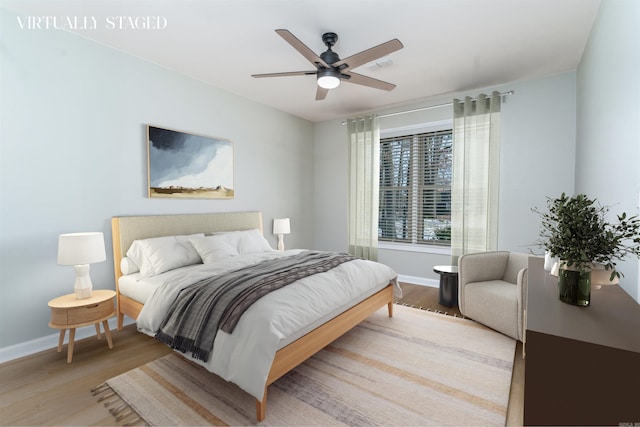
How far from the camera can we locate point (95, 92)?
9.33 feet

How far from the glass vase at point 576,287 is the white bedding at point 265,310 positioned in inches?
56.7

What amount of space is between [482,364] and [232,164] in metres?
3.63

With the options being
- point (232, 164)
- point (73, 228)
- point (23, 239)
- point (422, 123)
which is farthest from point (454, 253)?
point (23, 239)

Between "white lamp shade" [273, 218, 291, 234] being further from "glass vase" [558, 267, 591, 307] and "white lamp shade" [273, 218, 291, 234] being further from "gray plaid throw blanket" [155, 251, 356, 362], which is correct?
"glass vase" [558, 267, 591, 307]

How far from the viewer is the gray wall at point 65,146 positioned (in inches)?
94.6

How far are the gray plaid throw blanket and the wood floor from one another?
514 millimetres

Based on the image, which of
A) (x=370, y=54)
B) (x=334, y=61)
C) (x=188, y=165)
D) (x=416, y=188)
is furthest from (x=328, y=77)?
(x=416, y=188)

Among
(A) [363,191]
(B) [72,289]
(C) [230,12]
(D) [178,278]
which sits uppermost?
(C) [230,12]

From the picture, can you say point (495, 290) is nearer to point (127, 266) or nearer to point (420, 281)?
point (420, 281)

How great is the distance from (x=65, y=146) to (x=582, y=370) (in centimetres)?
374

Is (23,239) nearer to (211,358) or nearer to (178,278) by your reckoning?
(178,278)

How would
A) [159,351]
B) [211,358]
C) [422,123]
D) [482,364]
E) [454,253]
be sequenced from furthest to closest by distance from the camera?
[422,123]
[454,253]
[159,351]
[482,364]
[211,358]

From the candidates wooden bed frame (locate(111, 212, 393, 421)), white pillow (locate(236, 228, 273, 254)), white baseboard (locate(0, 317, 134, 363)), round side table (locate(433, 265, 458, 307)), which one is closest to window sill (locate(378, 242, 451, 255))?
round side table (locate(433, 265, 458, 307))

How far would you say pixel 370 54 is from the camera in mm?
2264
